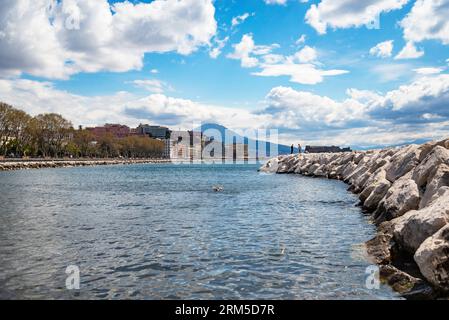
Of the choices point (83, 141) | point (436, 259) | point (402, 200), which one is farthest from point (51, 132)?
point (436, 259)

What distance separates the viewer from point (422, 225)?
10797mm

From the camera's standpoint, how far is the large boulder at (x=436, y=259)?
8.95 m

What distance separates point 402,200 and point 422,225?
5.69 metres

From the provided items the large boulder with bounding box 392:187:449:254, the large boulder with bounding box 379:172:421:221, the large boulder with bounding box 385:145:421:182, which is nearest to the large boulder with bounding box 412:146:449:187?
the large boulder with bounding box 379:172:421:221

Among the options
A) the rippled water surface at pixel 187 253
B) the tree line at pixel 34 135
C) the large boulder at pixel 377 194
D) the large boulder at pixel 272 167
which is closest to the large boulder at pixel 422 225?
the rippled water surface at pixel 187 253

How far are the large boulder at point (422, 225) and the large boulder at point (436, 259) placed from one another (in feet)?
2.89

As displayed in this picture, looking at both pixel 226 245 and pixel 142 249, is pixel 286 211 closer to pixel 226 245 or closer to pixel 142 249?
pixel 226 245

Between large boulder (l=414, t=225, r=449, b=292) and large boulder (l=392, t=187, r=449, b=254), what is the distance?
882mm

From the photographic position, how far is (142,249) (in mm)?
14547

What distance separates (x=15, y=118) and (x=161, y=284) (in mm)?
112093

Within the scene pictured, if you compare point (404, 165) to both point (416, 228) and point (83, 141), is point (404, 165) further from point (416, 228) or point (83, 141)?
point (83, 141)

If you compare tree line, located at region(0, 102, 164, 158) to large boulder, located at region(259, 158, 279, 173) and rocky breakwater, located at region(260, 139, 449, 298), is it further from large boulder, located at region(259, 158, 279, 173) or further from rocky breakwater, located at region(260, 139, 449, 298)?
rocky breakwater, located at region(260, 139, 449, 298)
